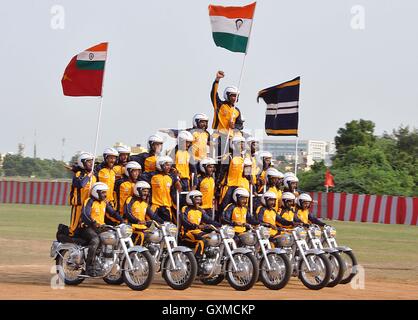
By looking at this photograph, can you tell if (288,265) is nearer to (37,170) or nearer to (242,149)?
(242,149)

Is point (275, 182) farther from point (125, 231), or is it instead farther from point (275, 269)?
point (125, 231)

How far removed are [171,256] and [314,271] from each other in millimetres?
2672

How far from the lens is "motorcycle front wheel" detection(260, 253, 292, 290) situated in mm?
18766

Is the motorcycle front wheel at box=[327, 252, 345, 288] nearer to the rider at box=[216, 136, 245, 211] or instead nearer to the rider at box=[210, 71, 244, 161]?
the rider at box=[216, 136, 245, 211]

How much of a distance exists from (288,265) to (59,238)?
403 cm

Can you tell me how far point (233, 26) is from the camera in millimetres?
21688

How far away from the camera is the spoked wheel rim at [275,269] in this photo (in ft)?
61.8

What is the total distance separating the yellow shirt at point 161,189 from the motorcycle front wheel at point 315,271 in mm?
2662

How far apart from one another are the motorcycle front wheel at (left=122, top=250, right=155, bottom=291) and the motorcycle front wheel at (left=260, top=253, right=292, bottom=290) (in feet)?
6.87

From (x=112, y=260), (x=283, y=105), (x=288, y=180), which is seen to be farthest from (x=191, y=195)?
(x=283, y=105)

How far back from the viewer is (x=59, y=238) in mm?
19516

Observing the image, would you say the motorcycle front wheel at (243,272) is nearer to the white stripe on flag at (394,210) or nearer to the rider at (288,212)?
the rider at (288,212)

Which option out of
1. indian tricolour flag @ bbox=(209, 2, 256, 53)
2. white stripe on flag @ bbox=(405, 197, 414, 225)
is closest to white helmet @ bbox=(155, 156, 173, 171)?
indian tricolour flag @ bbox=(209, 2, 256, 53)

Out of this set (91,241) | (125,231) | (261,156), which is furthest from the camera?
(261,156)
